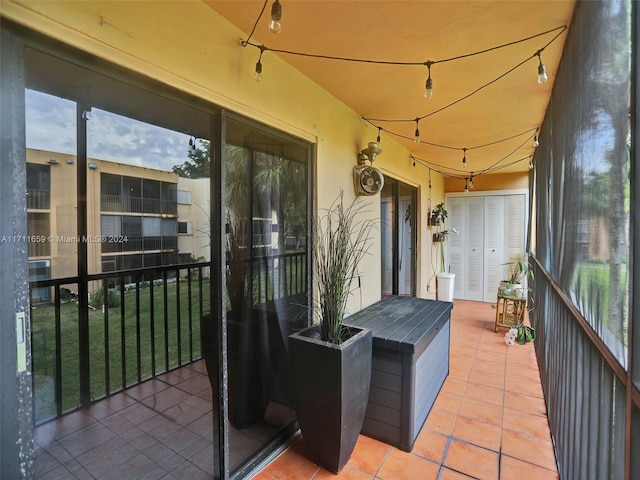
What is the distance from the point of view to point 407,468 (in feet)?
6.33

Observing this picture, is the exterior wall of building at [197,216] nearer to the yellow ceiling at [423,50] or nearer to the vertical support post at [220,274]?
the vertical support post at [220,274]

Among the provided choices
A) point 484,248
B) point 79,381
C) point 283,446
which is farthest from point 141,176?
point 484,248

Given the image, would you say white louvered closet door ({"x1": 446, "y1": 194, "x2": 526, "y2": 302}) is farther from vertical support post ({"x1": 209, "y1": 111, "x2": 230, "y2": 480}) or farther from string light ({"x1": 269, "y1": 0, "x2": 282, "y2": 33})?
string light ({"x1": 269, "y1": 0, "x2": 282, "y2": 33})

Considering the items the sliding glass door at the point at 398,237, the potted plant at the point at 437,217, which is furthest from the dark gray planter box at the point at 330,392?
the potted plant at the point at 437,217

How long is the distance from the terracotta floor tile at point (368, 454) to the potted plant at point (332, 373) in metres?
0.09

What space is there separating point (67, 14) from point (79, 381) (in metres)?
1.76

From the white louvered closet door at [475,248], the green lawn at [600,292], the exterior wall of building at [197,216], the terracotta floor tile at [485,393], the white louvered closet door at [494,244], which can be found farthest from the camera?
the white louvered closet door at [475,248]

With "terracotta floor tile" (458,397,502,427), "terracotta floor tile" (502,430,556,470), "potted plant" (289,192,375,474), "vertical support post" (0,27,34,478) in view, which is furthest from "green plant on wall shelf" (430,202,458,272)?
"vertical support post" (0,27,34,478)

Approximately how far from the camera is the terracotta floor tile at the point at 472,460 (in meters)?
1.88

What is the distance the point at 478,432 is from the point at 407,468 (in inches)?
26.4

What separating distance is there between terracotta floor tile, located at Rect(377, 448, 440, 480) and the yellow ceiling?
2.49m

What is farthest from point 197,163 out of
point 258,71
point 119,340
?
point 119,340

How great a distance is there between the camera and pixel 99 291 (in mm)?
1800

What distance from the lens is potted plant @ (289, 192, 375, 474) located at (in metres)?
1.76
